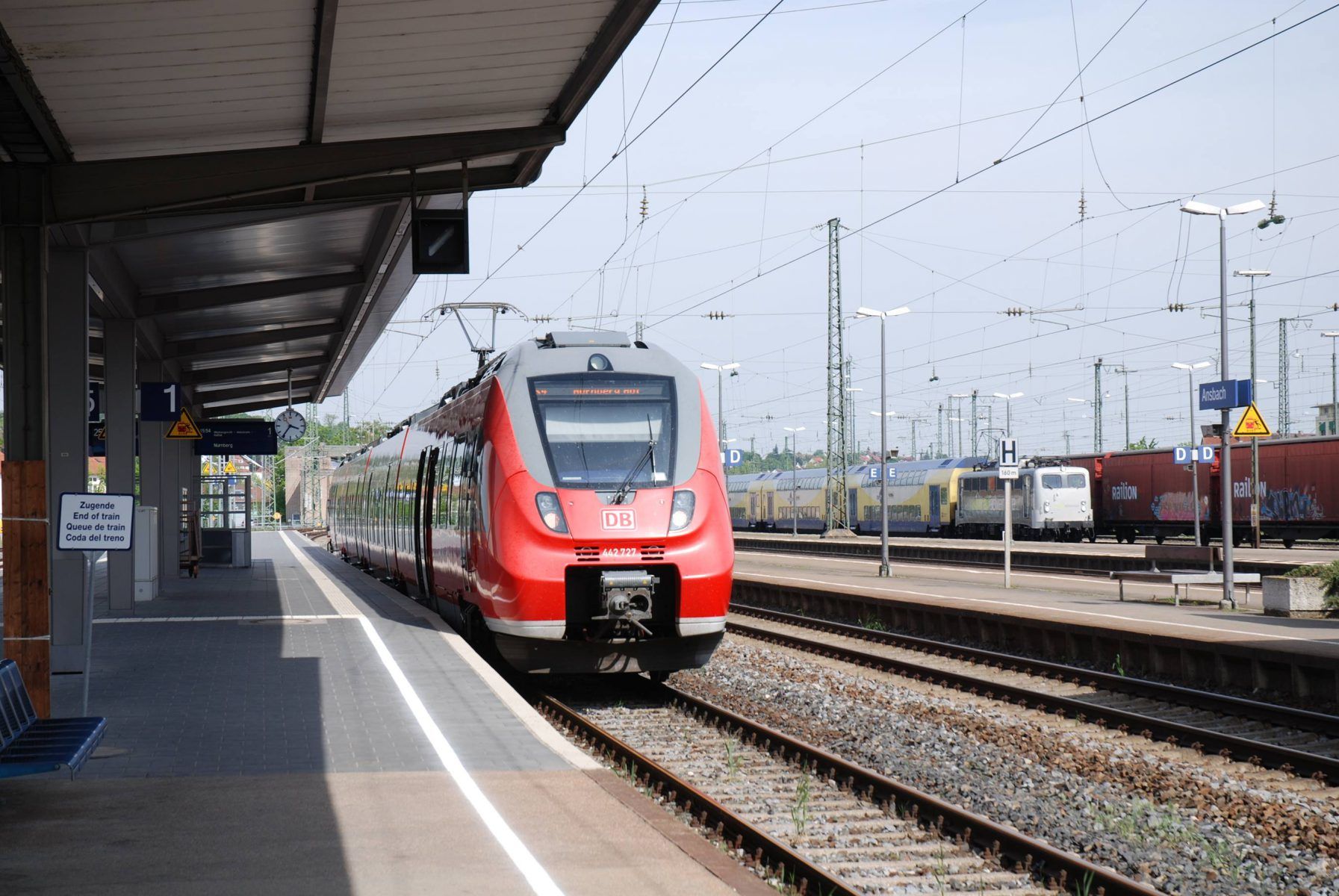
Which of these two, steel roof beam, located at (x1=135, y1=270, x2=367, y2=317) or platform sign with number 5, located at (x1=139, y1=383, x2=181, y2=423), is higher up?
steel roof beam, located at (x1=135, y1=270, x2=367, y2=317)

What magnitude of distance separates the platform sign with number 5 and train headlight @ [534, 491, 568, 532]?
35.1 feet

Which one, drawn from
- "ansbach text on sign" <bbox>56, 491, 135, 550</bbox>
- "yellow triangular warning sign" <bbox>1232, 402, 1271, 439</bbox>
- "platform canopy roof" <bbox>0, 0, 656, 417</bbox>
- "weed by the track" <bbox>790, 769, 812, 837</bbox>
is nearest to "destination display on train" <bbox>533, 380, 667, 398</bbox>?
"platform canopy roof" <bbox>0, 0, 656, 417</bbox>

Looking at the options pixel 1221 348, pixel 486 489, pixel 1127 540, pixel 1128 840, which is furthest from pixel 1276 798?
pixel 1127 540

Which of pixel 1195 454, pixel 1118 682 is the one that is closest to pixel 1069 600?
pixel 1118 682

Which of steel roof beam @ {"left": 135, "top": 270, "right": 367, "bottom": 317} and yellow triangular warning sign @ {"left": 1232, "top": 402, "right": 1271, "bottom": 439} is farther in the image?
yellow triangular warning sign @ {"left": 1232, "top": 402, "right": 1271, "bottom": 439}

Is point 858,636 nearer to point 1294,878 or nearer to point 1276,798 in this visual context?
point 1276,798

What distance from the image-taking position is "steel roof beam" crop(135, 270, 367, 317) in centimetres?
1961

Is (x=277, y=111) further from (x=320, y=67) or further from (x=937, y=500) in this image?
(x=937, y=500)

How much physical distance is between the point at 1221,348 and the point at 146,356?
17801 millimetres

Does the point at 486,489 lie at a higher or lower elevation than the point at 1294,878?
higher

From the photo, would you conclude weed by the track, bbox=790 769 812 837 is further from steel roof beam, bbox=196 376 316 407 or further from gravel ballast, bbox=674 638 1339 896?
steel roof beam, bbox=196 376 316 407

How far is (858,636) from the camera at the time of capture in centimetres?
2048

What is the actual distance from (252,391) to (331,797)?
31077mm

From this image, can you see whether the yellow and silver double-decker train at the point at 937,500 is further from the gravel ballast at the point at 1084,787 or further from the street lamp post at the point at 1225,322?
the gravel ballast at the point at 1084,787
